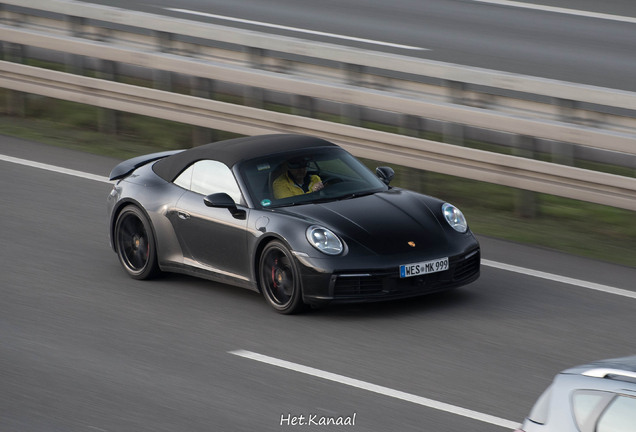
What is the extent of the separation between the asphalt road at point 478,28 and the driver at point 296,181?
8753 mm

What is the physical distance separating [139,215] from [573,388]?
6.09 meters

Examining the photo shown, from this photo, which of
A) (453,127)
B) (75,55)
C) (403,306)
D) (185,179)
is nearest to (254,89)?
(453,127)

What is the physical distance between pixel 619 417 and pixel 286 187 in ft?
17.5

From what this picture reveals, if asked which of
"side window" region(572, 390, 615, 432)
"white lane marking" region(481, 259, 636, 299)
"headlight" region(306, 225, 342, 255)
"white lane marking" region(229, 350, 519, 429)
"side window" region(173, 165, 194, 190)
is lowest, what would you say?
"white lane marking" region(481, 259, 636, 299)

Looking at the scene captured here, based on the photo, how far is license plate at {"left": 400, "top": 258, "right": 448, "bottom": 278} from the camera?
322 inches

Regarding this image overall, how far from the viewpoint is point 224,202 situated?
8.76 m

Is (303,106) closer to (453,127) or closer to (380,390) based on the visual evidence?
(453,127)

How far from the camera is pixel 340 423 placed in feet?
20.9

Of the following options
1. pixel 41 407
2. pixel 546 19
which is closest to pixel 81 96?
pixel 41 407

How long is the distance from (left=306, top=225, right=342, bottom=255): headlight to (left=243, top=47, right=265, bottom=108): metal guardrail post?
17.7ft

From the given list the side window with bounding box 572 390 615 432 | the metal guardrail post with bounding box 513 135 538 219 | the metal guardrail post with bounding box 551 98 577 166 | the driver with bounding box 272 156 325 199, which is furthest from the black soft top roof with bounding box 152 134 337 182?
the side window with bounding box 572 390 615 432

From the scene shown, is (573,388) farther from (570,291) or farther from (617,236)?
(617,236)

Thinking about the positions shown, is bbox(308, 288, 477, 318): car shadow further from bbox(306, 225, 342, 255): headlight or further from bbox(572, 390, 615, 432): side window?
bbox(572, 390, 615, 432): side window

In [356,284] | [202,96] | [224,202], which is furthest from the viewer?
[202,96]
